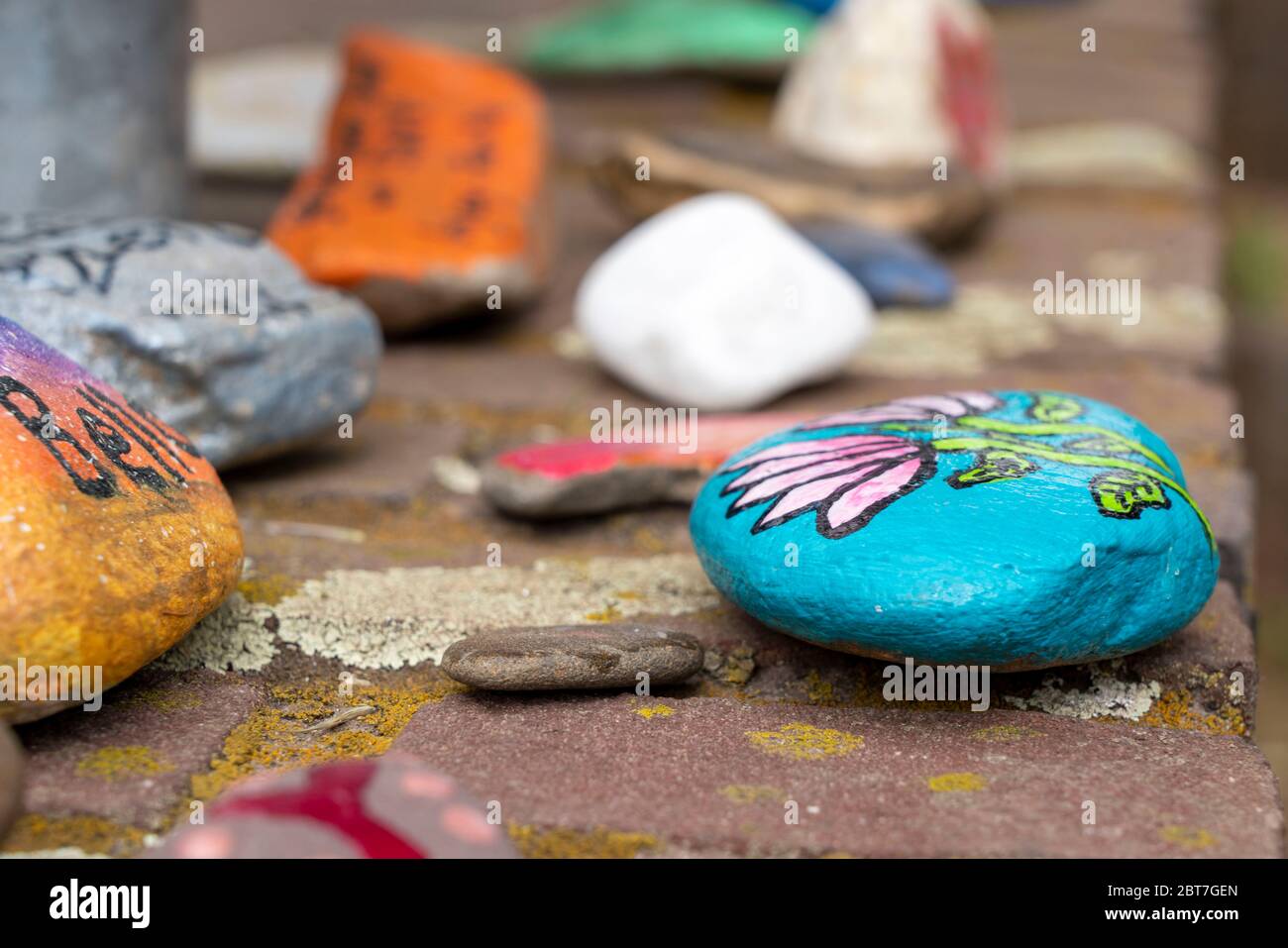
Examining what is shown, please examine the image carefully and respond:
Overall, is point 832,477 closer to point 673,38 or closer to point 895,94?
point 895,94

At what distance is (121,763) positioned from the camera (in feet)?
4.41

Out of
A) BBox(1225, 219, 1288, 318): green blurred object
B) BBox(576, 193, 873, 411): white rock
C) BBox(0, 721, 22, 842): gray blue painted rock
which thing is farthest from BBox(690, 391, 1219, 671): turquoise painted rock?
BBox(1225, 219, 1288, 318): green blurred object

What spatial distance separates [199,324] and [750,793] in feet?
3.38

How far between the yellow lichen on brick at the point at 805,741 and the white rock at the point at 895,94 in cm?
217

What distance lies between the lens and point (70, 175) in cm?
252

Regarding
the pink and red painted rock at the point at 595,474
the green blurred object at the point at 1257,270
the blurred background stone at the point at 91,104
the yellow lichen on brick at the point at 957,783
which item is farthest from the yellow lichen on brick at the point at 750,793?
the green blurred object at the point at 1257,270

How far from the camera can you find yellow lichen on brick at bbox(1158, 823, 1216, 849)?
1.23 metres

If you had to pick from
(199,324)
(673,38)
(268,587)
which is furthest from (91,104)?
(673,38)

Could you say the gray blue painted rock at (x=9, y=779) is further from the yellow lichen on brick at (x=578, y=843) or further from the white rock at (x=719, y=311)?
the white rock at (x=719, y=311)

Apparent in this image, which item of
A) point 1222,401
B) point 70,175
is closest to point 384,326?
point 70,175

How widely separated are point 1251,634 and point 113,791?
1.19 metres

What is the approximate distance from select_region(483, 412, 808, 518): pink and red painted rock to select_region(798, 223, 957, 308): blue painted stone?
2.89 feet

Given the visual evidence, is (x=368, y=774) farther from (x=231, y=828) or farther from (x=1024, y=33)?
(x=1024, y=33)

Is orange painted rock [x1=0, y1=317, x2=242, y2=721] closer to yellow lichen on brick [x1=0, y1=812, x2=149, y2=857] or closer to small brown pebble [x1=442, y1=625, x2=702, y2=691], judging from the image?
yellow lichen on brick [x1=0, y1=812, x2=149, y2=857]
